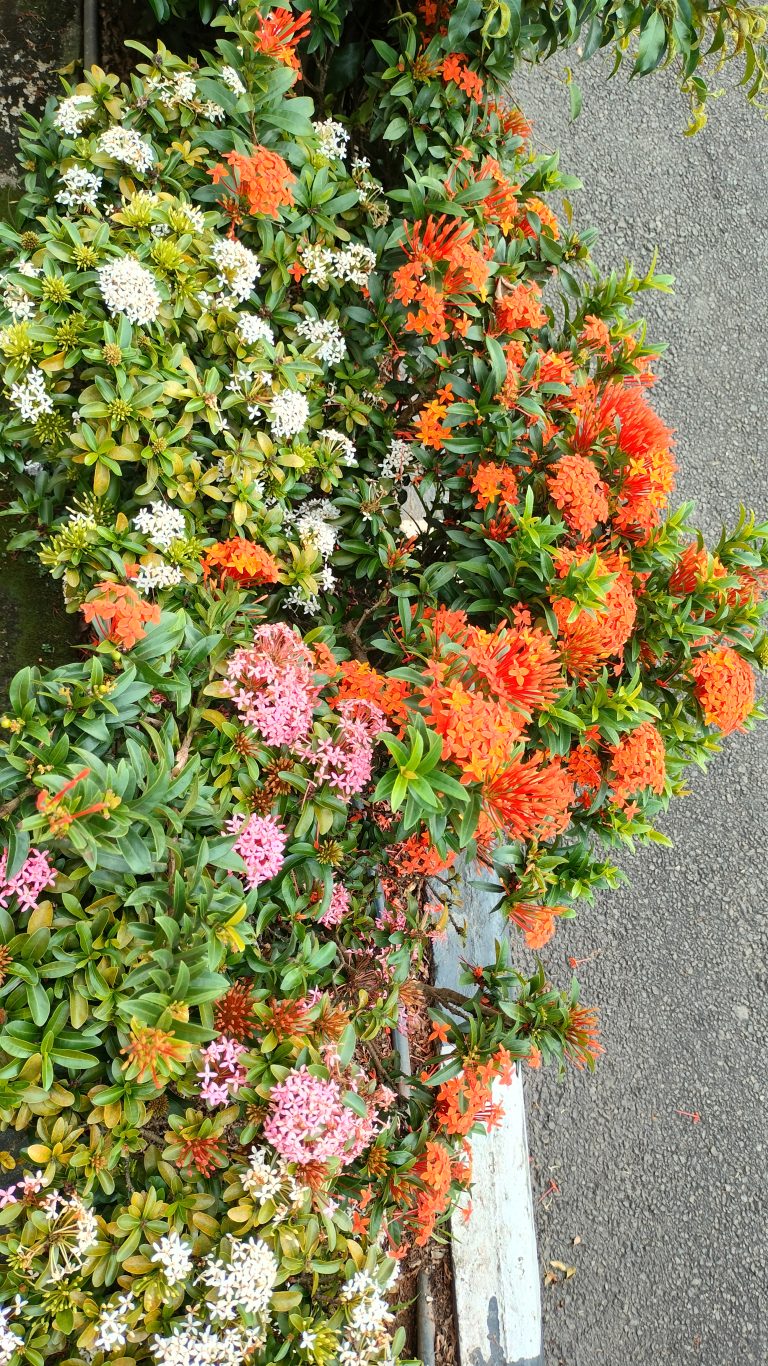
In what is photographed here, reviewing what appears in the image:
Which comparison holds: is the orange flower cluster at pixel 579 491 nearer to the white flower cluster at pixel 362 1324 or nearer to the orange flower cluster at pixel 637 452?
the orange flower cluster at pixel 637 452

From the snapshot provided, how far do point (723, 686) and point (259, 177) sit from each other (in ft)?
4.53

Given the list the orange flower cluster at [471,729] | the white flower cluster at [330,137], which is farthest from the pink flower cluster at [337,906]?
the white flower cluster at [330,137]

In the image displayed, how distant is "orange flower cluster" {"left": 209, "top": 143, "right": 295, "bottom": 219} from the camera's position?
1.64 metres

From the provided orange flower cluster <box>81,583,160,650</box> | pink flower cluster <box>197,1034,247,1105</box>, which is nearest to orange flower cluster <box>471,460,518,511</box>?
orange flower cluster <box>81,583,160,650</box>

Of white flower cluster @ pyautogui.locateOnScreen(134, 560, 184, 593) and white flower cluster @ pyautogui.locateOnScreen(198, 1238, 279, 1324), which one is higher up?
white flower cluster @ pyautogui.locateOnScreen(134, 560, 184, 593)

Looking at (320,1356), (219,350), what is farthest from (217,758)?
(320,1356)

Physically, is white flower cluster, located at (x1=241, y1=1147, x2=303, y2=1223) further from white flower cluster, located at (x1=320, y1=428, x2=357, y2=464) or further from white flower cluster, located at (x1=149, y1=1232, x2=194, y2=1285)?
white flower cluster, located at (x1=320, y1=428, x2=357, y2=464)

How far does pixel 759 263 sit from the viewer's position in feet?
13.1

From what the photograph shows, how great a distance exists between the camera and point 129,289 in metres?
1.55

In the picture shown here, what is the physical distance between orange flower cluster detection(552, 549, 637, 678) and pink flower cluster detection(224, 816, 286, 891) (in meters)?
0.69

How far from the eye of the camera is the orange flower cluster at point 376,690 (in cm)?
167

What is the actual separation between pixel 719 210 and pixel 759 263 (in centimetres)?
30

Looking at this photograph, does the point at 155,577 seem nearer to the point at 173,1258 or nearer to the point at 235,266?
the point at 235,266

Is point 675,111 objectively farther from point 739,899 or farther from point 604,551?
point 739,899
